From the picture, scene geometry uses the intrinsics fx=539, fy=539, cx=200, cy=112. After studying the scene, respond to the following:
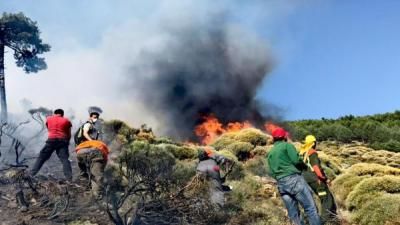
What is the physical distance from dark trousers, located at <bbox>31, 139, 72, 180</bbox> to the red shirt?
11cm

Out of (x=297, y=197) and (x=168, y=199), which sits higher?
(x=168, y=199)

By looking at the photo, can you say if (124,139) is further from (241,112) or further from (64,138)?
(241,112)

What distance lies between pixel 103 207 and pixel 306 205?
380 cm

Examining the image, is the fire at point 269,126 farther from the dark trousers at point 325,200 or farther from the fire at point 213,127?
the dark trousers at point 325,200

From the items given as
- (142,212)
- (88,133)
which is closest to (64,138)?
(88,133)

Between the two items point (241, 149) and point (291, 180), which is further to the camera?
point (241, 149)

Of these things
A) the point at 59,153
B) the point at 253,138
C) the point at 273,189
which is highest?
the point at 253,138

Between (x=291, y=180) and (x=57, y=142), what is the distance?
17.3ft

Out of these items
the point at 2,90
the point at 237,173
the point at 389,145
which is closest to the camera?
the point at 237,173

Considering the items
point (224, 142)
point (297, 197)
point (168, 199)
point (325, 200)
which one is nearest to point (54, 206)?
point (168, 199)

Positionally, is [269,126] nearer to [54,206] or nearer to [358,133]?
[358,133]

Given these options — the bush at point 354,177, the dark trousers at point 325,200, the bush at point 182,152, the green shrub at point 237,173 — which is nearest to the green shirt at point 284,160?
the dark trousers at point 325,200

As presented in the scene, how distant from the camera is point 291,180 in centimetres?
841

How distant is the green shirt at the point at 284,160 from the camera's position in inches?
332
